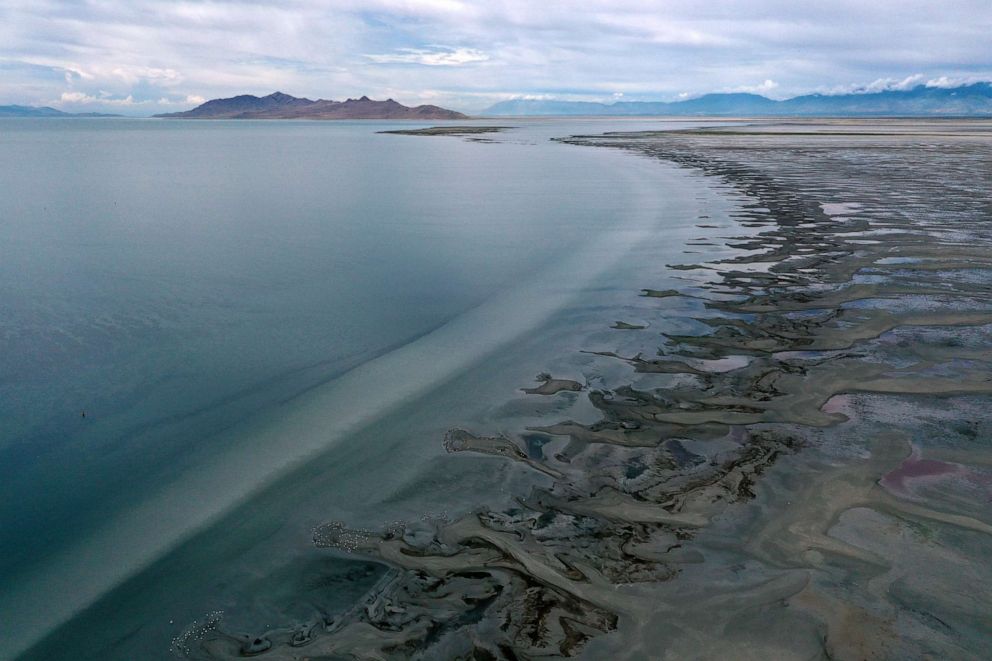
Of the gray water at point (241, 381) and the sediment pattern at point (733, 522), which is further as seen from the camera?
the gray water at point (241, 381)

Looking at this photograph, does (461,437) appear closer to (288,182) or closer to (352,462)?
(352,462)

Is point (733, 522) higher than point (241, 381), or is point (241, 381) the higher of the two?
point (241, 381)

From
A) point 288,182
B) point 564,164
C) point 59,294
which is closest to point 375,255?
point 59,294

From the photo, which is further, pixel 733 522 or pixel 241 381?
pixel 241 381

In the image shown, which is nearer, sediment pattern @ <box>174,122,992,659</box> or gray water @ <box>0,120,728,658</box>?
sediment pattern @ <box>174,122,992,659</box>
